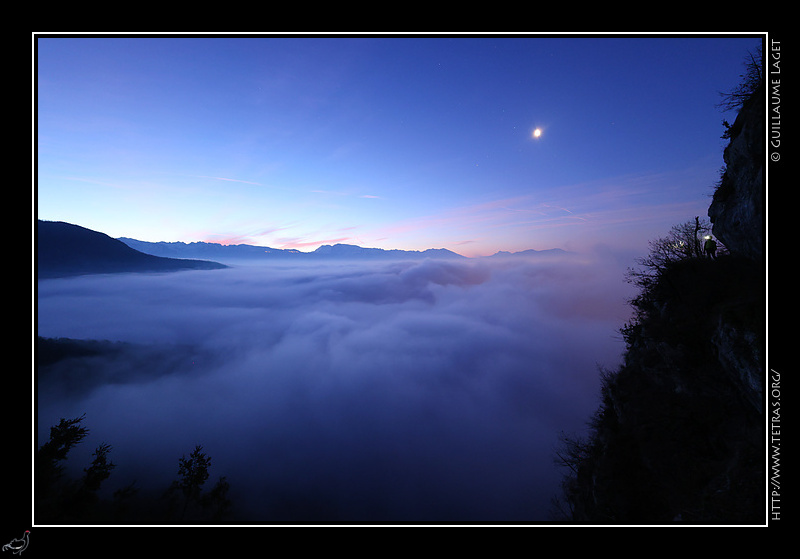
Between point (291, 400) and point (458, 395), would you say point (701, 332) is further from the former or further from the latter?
point (291, 400)

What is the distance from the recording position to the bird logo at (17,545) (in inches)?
215

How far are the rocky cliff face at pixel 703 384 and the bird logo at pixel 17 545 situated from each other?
16.9m

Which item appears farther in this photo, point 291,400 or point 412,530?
point 291,400

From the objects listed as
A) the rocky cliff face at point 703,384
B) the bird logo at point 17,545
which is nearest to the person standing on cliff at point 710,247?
the rocky cliff face at point 703,384

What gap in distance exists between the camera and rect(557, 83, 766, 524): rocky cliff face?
9.40 meters

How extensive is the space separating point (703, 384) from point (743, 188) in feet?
32.9

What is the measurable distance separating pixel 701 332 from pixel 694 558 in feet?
38.4

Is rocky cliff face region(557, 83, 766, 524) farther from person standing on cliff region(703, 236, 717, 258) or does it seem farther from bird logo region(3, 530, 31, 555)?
bird logo region(3, 530, 31, 555)

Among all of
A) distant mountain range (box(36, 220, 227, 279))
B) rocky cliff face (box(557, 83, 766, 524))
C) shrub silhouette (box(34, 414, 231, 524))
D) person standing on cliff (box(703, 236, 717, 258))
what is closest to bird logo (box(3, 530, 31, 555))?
shrub silhouette (box(34, 414, 231, 524))

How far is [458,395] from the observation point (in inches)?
3103
